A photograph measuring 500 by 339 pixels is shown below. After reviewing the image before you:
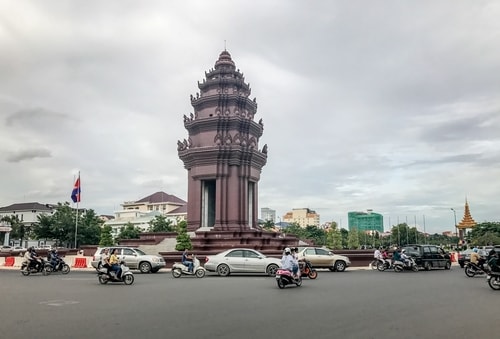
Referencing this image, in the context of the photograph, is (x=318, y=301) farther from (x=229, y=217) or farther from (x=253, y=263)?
(x=229, y=217)

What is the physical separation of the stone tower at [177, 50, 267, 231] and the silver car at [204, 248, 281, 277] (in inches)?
505

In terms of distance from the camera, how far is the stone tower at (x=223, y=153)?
123 ft

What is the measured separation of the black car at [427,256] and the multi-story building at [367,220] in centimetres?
15679

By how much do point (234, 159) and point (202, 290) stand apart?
74.0 ft

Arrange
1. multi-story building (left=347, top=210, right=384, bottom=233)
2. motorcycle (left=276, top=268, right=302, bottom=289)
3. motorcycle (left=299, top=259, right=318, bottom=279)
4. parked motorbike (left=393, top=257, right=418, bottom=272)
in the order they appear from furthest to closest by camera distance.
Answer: multi-story building (left=347, top=210, right=384, bottom=233)
parked motorbike (left=393, top=257, right=418, bottom=272)
motorcycle (left=299, top=259, right=318, bottom=279)
motorcycle (left=276, top=268, right=302, bottom=289)

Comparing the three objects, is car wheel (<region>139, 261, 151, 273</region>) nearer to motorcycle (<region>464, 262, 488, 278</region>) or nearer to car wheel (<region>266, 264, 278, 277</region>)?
car wheel (<region>266, 264, 278, 277</region>)

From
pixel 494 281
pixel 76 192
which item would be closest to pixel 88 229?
pixel 76 192

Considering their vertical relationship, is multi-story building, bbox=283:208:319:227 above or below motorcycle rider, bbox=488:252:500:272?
above

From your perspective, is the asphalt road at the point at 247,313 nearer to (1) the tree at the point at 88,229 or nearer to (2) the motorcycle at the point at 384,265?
(2) the motorcycle at the point at 384,265

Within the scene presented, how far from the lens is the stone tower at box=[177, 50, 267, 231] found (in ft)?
123

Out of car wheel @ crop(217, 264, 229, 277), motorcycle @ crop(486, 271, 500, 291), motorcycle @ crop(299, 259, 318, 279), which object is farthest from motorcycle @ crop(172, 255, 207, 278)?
motorcycle @ crop(486, 271, 500, 291)

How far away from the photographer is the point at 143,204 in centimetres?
14762

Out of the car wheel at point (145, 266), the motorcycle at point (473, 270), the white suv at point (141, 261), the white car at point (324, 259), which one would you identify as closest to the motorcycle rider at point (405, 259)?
the white car at point (324, 259)

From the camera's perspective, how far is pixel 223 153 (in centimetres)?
3750
